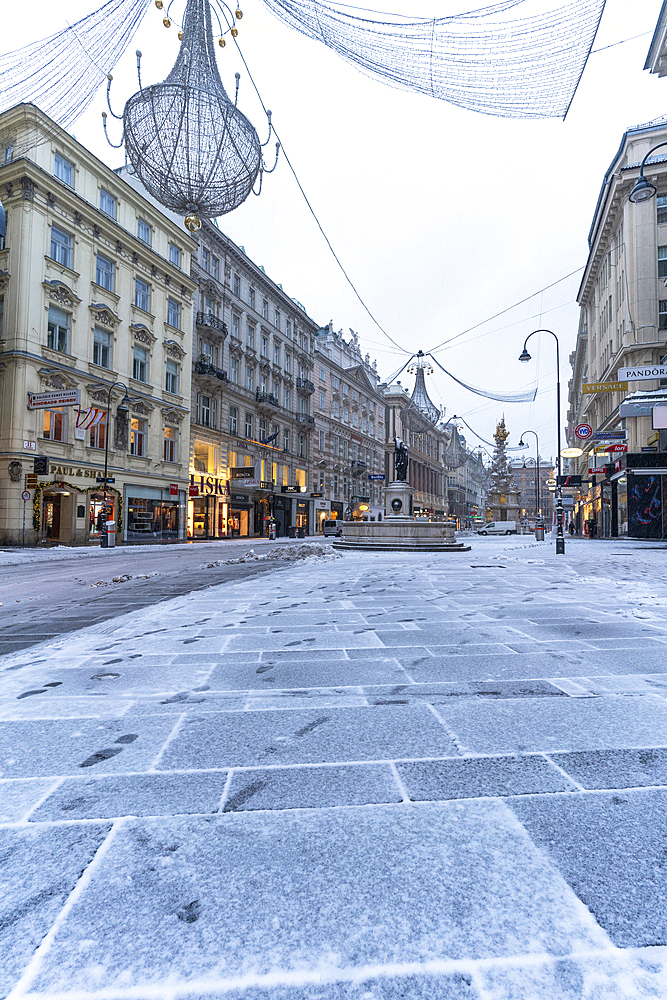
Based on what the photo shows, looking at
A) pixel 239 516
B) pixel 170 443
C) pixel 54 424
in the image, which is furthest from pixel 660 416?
pixel 239 516

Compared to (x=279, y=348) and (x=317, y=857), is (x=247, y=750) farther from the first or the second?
(x=279, y=348)

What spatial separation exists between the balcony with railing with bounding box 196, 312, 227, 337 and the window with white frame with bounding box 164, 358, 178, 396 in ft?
13.2

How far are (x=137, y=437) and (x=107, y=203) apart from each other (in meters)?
12.4

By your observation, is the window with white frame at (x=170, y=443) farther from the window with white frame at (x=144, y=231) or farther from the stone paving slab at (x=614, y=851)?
the stone paving slab at (x=614, y=851)

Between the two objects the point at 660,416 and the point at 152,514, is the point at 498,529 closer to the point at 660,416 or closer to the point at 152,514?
the point at 152,514

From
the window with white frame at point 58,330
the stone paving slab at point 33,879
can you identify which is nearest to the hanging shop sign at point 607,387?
the stone paving slab at point 33,879

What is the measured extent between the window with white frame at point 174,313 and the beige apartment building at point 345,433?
21053 mm

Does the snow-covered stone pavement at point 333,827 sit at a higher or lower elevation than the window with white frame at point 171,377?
lower

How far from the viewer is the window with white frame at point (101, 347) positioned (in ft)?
93.9

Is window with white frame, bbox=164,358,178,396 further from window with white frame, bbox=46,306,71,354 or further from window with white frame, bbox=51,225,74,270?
window with white frame, bbox=51,225,74,270

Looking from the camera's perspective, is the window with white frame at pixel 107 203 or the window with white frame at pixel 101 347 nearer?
the window with white frame at pixel 101 347

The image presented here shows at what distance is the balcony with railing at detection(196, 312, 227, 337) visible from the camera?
3712 centimetres

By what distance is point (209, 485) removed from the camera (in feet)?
124

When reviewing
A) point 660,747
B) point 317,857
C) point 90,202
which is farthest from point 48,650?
point 90,202
